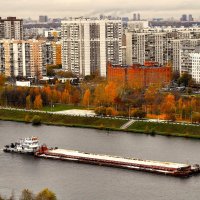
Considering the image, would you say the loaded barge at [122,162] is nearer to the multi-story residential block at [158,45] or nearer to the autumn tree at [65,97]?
the autumn tree at [65,97]

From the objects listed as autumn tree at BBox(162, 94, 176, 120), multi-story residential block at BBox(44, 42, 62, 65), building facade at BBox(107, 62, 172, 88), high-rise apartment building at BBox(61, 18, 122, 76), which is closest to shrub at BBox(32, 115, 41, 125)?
autumn tree at BBox(162, 94, 176, 120)

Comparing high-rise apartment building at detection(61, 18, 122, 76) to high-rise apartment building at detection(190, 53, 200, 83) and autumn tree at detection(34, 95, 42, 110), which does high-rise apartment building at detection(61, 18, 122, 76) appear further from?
autumn tree at detection(34, 95, 42, 110)

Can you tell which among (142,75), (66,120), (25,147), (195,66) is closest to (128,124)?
(66,120)

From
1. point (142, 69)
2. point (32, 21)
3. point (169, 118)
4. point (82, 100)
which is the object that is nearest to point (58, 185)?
point (169, 118)

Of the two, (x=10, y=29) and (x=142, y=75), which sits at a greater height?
(x=10, y=29)

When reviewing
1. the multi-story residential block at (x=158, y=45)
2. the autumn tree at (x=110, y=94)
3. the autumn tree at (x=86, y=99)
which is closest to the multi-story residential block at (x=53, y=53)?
the multi-story residential block at (x=158, y=45)

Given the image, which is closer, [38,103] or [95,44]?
[38,103]

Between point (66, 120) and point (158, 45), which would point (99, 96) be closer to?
point (66, 120)
